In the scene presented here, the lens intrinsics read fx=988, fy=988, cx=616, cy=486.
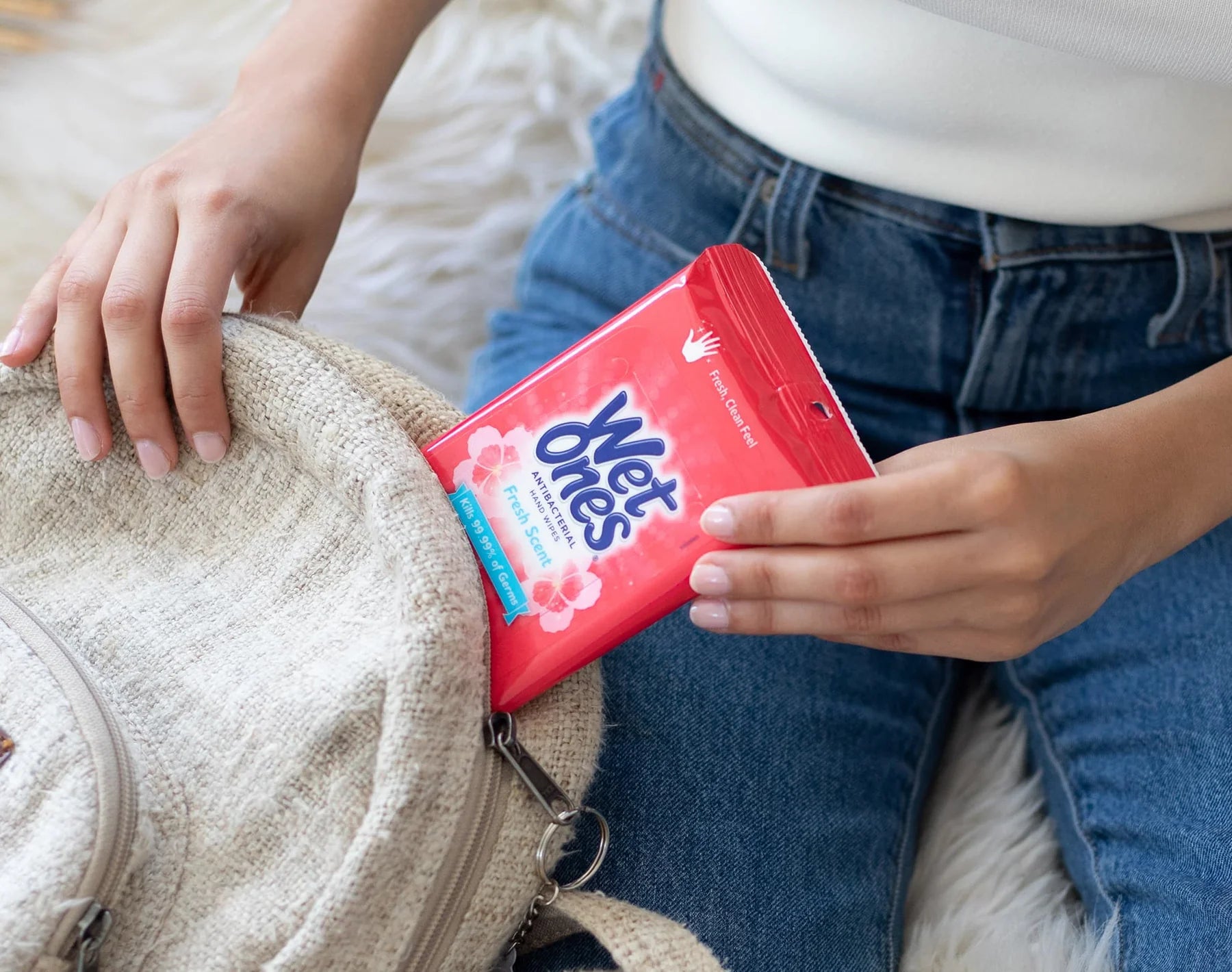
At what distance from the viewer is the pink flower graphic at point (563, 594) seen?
14.9 inches

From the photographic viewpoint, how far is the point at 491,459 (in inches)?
16.0

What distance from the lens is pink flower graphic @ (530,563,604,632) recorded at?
379 mm

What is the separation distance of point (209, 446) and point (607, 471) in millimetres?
177

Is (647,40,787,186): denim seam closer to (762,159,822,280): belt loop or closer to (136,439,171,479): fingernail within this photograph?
(762,159,822,280): belt loop

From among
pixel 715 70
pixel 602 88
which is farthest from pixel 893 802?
pixel 602 88

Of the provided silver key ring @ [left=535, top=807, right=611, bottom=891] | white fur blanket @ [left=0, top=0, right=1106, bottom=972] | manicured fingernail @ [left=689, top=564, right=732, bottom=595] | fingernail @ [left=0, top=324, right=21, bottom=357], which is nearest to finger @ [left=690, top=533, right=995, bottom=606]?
manicured fingernail @ [left=689, top=564, right=732, bottom=595]

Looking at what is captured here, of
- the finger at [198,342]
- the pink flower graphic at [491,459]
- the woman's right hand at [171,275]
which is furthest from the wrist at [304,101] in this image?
the pink flower graphic at [491,459]

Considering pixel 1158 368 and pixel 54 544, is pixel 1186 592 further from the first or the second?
pixel 54 544

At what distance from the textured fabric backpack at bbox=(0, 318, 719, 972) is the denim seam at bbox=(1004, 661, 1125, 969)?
0.81ft

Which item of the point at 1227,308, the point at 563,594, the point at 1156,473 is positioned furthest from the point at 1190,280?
the point at 563,594

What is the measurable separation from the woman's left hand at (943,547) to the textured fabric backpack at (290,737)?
0.10m

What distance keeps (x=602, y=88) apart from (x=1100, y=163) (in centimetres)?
43

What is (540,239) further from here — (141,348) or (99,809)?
(99,809)

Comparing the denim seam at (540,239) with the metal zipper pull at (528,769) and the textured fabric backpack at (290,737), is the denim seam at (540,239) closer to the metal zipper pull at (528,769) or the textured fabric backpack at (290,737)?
the textured fabric backpack at (290,737)
